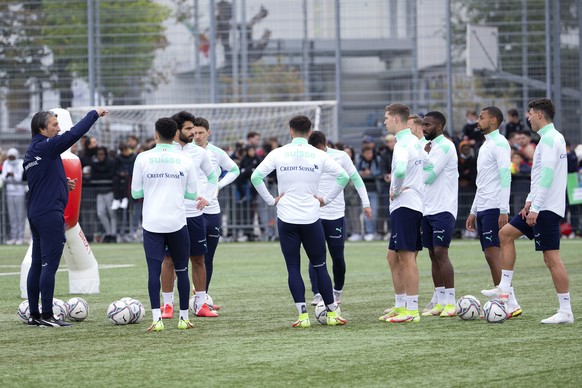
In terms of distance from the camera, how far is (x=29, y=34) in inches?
1123

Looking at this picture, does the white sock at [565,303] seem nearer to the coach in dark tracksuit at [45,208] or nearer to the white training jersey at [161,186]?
the white training jersey at [161,186]

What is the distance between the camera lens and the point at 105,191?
27.0 metres

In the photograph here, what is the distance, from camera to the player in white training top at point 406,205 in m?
11.7

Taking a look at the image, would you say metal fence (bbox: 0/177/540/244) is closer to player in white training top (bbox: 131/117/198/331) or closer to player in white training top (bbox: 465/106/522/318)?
player in white training top (bbox: 465/106/522/318)

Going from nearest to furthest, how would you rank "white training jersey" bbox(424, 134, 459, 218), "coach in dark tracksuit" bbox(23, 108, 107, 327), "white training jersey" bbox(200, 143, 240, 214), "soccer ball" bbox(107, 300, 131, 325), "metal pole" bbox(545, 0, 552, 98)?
"soccer ball" bbox(107, 300, 131, 325)
"coach in dark tracksuit" bbox(23, 108, 107, 327)
"white training jersey" bbox(424, 134, 459, 218)
"white training jersey" bbox(200, 143, 240, 214)
"metal pole" bbox(545, 0, 552, 98)

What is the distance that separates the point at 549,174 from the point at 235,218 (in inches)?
642

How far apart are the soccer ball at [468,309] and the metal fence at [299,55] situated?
15189 millimetres

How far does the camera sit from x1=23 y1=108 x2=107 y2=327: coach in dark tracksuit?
11805 millimetres

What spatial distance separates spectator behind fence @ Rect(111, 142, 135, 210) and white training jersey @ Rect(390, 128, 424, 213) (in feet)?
50.0

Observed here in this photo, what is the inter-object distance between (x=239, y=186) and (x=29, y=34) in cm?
679

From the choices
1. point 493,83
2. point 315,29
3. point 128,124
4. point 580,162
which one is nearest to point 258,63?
point 315,29

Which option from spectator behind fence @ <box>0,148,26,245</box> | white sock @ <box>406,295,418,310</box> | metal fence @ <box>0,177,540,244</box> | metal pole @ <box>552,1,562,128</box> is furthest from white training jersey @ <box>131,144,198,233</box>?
metal pole @ <box>552,1,562,128</box>

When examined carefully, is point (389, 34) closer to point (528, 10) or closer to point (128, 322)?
point (528, 10)

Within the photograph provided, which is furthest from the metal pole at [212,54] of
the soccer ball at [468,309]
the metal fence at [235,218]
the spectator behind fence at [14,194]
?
the soccer ball at [468,309]
